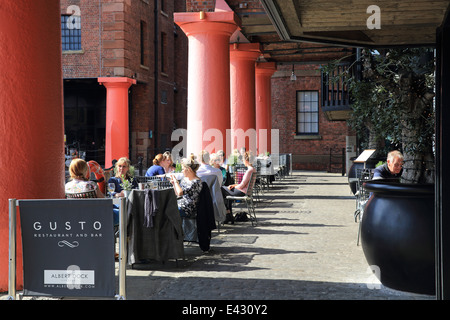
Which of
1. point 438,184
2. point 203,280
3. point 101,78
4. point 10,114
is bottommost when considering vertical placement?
point 203,280

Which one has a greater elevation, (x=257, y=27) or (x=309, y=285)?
(x=257, y=27)

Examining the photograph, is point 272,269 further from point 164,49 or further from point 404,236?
point 164,49

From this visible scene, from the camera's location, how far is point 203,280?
6219 millimetres

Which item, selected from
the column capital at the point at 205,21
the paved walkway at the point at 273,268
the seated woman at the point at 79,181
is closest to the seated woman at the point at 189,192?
the paved walkway at the point at 273,268

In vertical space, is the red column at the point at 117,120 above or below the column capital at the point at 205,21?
below

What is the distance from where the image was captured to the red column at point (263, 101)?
2323 cm

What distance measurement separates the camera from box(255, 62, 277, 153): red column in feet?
76.2

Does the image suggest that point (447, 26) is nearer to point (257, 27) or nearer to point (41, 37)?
point (41, 37)

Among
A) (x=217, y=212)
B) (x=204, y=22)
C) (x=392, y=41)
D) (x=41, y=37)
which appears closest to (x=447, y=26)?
(x=392, y=41)

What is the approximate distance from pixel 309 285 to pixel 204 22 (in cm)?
791

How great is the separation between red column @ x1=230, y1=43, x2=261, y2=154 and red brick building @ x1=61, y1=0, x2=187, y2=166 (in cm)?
774

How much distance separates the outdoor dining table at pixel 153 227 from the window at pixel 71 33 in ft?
66.2

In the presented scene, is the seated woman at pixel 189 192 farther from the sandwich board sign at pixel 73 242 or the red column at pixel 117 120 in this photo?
the red column at pixel 117 120

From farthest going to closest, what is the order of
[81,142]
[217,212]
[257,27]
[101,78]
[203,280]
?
[81,142] < [101,78] < [257,27] < [217,212] < [203,280]
